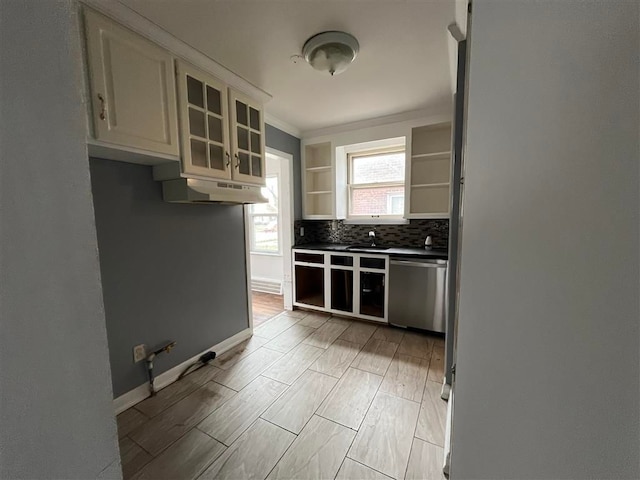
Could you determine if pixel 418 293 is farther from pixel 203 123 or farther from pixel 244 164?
pixel 203 123

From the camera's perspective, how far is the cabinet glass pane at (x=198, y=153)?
180cm

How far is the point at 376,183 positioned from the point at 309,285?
1.69 metres

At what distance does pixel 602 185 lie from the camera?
1.00 ft

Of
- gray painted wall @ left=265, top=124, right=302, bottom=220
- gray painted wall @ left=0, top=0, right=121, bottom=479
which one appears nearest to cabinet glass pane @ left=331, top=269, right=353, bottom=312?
gray painted wall @ left=265, top=124, right=302, bottom=220

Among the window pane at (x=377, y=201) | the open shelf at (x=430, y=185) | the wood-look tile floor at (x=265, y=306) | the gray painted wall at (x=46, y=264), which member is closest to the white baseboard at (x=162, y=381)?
the wood-look tile floor at (x=265, y=306)

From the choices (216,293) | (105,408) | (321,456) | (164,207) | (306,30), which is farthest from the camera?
(216,293)

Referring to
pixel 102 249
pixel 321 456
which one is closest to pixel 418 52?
pixel 102 249

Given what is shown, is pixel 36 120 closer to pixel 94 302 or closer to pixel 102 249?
pixel 94 302

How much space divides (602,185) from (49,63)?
0.74 metres

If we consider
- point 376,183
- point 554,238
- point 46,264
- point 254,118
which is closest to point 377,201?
point 376,183

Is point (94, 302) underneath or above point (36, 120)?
underneath

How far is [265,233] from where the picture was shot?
14.9 ft

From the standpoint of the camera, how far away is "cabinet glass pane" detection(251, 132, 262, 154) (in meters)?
2.29

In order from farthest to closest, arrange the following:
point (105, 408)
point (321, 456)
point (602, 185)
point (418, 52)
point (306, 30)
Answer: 1. point (418, 52)
2. point (306, 30)
3. point (321, 456)
4. point (105, 408)
5. point (602, 185)
